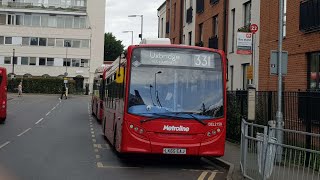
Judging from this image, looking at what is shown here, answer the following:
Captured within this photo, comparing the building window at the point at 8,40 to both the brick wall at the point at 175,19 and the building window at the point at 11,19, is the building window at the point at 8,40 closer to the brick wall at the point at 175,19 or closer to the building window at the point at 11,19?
the building window at the point at 11,19

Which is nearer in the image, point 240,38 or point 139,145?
point 139,145

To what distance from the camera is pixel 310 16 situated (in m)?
16.6

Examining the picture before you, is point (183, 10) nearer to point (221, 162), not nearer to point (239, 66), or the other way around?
point (239, 66)

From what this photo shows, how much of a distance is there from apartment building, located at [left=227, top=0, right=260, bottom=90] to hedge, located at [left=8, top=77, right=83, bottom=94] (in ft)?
172

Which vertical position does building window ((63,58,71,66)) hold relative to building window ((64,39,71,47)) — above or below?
below

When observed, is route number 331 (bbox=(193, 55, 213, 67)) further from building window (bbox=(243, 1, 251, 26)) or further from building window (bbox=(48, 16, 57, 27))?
building window (bbox=(48, 16, 57, 27))

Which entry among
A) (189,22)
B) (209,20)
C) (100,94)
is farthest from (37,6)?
(100,94)

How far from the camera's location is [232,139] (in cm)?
1841

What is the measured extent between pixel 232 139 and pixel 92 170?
329 inches

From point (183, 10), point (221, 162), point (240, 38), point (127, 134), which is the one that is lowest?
point (221, 162)

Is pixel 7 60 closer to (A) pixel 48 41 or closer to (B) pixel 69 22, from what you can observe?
(A) pixel 48 41

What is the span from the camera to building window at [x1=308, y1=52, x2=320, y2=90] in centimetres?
1644

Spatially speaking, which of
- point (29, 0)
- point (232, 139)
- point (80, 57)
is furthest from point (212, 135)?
point (29, 0)

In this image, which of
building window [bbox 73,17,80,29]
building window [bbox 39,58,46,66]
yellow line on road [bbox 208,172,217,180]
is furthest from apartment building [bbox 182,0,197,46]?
building window [bbox 39,58,46,66]
